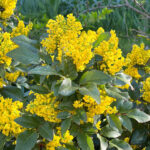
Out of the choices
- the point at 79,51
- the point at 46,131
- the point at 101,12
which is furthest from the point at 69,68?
the point at 101,12

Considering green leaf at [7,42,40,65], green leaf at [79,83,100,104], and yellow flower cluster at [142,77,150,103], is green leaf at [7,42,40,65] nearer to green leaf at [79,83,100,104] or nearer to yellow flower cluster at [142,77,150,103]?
green leaf at [79,83,100,104]

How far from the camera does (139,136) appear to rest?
1.77 m

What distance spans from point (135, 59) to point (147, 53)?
0.09 metres

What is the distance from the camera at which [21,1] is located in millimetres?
5605

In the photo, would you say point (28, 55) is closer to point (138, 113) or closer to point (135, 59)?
point (138, 113)

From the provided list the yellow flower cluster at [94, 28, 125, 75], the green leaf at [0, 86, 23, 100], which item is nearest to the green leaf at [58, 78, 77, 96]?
the yellow flower cluster at [94, 28, 125, 75]

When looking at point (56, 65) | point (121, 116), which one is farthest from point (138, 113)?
point (56, 65)

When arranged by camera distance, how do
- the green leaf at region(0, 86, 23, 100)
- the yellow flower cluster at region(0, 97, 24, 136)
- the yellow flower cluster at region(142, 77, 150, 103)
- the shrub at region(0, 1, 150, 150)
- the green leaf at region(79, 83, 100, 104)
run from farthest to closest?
the green leaf at region(0, 86, 23, 100), the yellow flower cluster at region(142, 77, 150, 103), the yellow flower cluster at region(0, 97, 24, 136), the shrub at region(0, 1, 150, 150), the green leaf at region(79, 83, 100, 104)

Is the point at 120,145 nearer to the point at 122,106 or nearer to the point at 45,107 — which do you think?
the point at 122,106

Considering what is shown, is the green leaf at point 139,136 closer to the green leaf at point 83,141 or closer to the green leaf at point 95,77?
the green leaf at point 83,141

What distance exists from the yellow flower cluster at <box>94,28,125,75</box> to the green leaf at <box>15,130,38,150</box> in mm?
498

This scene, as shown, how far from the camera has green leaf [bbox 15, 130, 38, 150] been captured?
4.17 ft

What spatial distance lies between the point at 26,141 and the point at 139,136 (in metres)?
0.85

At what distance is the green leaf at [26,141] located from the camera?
1.27 metres
